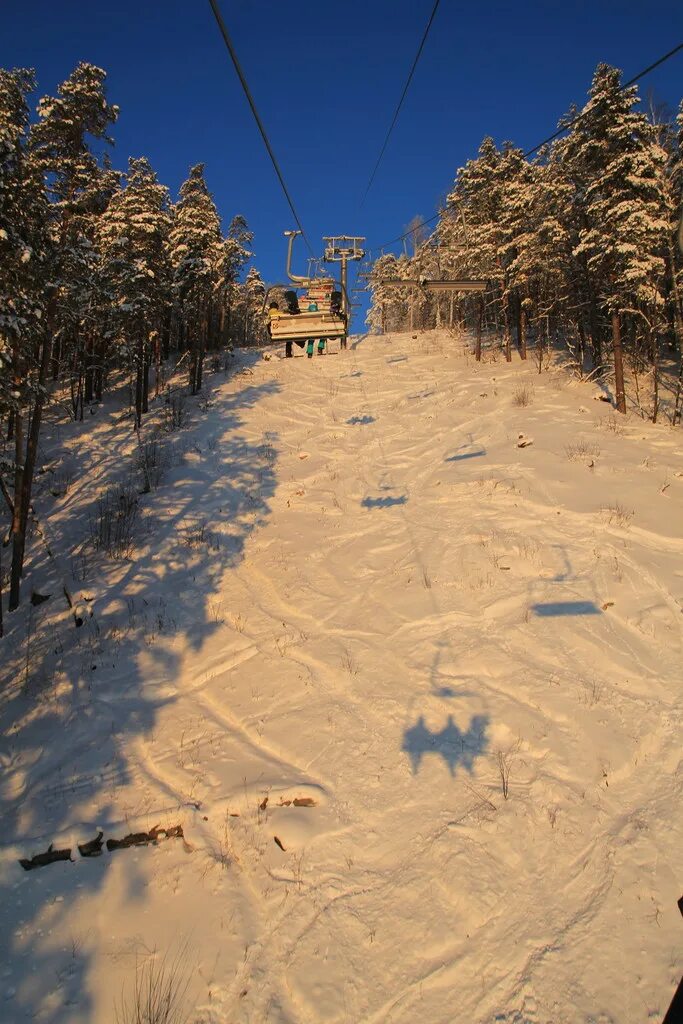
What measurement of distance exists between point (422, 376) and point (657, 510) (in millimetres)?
19190

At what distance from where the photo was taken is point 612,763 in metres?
5.41

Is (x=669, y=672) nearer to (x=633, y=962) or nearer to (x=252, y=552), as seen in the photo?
(x=633, y=962)

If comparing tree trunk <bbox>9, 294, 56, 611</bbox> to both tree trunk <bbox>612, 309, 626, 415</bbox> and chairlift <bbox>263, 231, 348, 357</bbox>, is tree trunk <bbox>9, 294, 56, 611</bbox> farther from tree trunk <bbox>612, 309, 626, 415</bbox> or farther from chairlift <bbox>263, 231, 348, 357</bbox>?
tree trunk <bbox>612, 309, 626, 415</bbox>

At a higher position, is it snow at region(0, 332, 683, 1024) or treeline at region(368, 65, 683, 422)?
treeline at region(368, 65, 683, 422)

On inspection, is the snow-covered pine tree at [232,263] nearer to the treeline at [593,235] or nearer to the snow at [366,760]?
the treeline at [593,235]

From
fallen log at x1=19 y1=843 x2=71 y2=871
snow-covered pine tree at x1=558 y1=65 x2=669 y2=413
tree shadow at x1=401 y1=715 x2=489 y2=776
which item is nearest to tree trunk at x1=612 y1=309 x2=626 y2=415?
snow-covered pine tree at x1=558 y1=65 x2=669 y2=413

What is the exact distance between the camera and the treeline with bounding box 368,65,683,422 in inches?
795

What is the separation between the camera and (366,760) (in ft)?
18.8

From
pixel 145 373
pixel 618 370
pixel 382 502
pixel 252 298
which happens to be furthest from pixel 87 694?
pixel 252 298

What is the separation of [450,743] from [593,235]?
23.4m

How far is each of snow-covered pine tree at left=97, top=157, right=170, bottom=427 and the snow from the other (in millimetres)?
16187

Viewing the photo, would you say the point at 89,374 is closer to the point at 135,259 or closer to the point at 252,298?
the point at 135,259

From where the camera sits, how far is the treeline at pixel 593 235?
2020cm

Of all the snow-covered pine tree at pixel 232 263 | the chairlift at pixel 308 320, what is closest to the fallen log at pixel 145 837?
the chairlift at pixel 308 320
